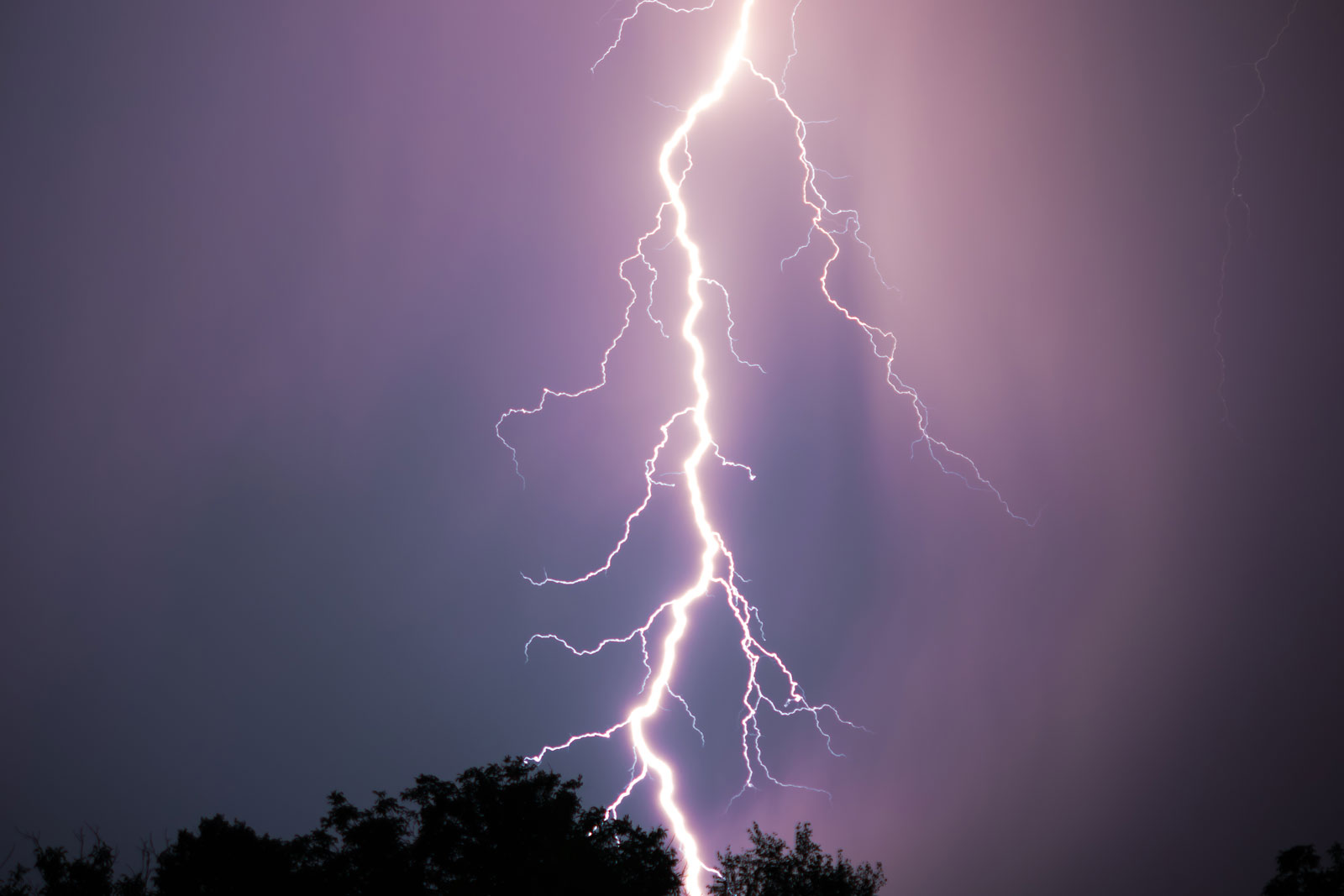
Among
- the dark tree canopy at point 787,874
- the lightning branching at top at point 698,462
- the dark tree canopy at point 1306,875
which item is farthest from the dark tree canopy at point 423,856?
the dark tree canopy at point 1306,875

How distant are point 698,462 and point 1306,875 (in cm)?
822

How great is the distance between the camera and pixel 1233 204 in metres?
9.88

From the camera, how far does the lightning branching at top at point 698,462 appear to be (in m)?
9.73

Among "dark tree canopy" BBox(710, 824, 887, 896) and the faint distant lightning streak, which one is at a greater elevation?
the faint distant lightning streak

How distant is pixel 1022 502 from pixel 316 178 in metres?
12.0

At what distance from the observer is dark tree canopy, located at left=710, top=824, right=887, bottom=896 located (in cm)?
633

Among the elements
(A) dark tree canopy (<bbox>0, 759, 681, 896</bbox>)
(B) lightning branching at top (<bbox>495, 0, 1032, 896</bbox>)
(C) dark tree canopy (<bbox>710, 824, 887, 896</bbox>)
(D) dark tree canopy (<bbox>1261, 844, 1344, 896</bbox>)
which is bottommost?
(D) dark tree canopy (<bbox>1261, 844, 1344, 896</bbox>)

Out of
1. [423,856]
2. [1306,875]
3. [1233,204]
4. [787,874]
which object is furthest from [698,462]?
[1233,204]

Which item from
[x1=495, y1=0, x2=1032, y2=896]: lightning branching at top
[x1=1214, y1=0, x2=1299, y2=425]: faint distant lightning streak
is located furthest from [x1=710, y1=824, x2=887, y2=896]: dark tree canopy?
[x1=1214, y1=0, x2=1299, y2=425]: faint distant lightning streak

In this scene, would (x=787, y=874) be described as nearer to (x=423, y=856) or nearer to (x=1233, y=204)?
(x=423, y=856)

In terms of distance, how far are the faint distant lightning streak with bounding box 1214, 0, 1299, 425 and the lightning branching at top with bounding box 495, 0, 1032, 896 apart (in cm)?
399

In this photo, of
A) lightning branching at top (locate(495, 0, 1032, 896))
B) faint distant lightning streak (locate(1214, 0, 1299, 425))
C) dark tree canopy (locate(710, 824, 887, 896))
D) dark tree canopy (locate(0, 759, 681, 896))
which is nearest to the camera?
dark tree canopy (locate(0, 759, 681, 896))

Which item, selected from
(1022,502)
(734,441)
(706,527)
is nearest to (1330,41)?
(1022,502)

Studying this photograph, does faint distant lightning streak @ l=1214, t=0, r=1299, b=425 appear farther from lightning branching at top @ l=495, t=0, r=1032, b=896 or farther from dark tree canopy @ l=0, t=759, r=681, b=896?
dark tree canopy @ l=0, t=759, r=681, b=896
